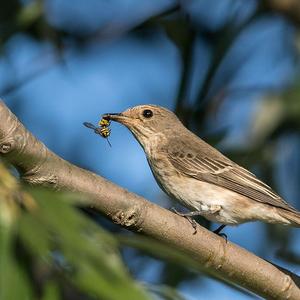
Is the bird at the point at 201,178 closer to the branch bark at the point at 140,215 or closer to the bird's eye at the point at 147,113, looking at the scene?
the bird's eye at the point at 147,113

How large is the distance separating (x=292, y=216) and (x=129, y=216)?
2.53 meters

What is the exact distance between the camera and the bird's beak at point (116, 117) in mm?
6117

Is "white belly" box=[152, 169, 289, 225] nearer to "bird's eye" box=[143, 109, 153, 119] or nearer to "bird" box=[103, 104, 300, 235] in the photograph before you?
"bird" box=[103, 104, 300, 235]

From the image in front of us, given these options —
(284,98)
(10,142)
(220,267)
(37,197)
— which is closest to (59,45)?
(284,98)

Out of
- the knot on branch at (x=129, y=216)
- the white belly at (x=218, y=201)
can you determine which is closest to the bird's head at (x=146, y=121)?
the white belly at (x=218, y=201)

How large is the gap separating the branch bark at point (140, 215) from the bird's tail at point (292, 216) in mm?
1542

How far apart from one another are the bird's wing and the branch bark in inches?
70.5

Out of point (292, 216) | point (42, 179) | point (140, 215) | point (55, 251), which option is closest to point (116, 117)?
point (292, 216)

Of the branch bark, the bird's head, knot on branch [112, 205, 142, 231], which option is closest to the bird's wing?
the bird's head

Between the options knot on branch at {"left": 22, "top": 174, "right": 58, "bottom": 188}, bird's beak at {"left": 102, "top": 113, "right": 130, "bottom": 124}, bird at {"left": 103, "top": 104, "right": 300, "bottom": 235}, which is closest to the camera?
knot on branch at {"left": 22, "top": 174, "right": 58, "bottom": 188}

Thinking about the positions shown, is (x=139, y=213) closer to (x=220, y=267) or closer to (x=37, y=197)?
(x=220, y=267)

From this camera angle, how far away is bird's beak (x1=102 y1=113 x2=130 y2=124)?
612cm

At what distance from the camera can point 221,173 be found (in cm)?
612

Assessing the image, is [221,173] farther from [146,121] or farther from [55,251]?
[55,251]
